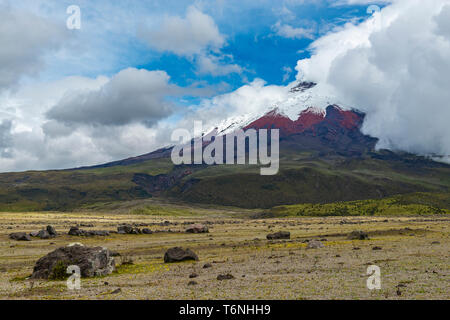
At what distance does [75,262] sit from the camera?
28641 mm

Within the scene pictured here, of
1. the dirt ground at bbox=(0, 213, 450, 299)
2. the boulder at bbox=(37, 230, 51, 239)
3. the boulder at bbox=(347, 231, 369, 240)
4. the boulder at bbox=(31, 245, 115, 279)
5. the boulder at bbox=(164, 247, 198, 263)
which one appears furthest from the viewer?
the boulder at bbox=(37, 230, 51, 239)

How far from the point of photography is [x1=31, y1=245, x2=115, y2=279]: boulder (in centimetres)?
2795

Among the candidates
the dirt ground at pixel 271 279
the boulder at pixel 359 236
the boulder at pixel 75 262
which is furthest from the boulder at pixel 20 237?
the boulder at pixel 359 236

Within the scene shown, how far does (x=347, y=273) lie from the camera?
1015 inches

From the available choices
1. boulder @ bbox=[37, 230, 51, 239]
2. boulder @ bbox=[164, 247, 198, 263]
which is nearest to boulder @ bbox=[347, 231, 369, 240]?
boulder @ bbox=[164, 247, 198, 263]

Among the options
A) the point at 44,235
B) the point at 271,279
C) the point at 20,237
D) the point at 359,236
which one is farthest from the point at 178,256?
the point at 44,235

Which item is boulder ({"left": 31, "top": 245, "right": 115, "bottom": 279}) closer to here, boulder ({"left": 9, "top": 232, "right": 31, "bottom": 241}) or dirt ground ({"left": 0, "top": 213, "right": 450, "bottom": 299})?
dirt ground ({"left": 0, "top": 213, "right": 450, "bottom": 299})

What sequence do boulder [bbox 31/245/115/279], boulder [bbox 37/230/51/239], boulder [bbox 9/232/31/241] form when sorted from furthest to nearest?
boulder [bbox 37/230/51/239], boulder [bbox 9/232/31/241], boulder [bbox 31/245/115/279]

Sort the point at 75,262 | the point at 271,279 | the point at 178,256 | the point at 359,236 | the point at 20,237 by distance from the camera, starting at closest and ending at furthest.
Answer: the point at 271,279, the point at 75,262, the point at 178,256, the point at 359,236, the point at 20,237

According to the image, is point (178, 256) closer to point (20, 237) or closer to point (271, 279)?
point (271, 279)

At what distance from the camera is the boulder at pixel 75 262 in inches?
1101

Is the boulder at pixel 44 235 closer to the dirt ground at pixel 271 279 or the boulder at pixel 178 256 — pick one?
the dirt ground at pixel 271 279
